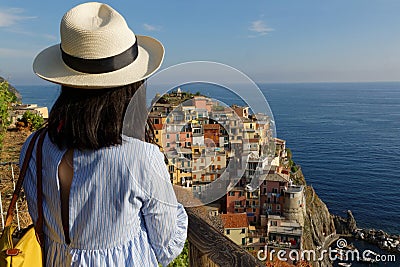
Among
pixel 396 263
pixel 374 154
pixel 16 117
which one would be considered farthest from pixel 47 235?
pixel 374 154

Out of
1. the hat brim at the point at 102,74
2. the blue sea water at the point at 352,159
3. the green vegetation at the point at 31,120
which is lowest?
the blue sea water at the point at 352,159

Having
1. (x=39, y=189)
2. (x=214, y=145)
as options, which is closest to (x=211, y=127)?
(x=214, y=145)

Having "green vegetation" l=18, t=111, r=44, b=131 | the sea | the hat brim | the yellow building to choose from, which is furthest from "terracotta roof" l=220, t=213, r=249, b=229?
the sea

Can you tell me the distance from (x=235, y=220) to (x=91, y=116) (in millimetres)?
521

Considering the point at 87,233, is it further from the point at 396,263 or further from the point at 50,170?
the point at 396,263

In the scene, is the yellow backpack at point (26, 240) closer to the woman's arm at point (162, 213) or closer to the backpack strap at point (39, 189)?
the backpack strap at point (39, 189)

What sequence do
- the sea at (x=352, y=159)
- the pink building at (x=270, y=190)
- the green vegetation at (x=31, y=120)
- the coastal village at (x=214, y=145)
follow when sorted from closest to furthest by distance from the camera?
the coastal village at (x=214, y=145) < the pink building at (x=270, y=190) < the green vegetation at (x=31, y=120) < the sea at (x=352, y=159)

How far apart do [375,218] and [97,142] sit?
35.2 m

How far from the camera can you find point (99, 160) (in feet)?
2.56

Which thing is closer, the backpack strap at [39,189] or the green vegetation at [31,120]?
the backpack strap at [39,189]

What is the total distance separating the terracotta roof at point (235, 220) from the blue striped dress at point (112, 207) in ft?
0.55

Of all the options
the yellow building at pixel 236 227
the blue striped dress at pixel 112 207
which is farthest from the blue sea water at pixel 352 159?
the blue striped dress at pixel 112 207

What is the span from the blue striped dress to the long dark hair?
1.1 inches

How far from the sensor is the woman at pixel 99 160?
2.52 feet
